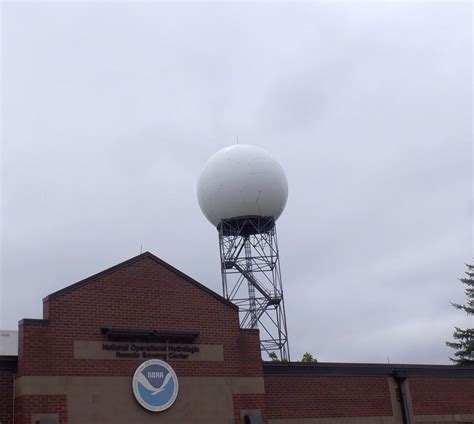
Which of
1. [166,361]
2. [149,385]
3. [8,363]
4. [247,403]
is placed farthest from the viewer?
[247,403]

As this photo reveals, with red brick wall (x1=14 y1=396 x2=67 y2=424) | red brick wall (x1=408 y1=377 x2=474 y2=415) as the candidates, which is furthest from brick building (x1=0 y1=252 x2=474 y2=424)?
red brick wall (x1=408 y1=377 x2=474 y2=415)

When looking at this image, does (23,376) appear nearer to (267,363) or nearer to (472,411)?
(267,363)

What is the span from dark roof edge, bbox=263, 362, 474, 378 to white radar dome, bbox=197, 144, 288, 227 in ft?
33.2

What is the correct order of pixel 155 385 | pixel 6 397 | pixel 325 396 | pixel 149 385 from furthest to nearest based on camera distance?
pixel 325 396, pixel 155 385, pixel 149 385, pixel 6 397

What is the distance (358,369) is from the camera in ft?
81.7

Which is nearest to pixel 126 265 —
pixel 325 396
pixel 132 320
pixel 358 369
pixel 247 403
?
pixel 132 320

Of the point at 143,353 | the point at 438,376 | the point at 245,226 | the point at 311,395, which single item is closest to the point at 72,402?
the point at 143,353

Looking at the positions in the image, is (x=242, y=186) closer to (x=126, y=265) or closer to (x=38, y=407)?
(x=126, y=265)

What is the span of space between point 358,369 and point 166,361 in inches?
296

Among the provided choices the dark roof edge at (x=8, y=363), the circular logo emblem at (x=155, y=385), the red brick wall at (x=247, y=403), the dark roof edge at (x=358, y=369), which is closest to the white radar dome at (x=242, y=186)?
the dark roof edge at (x=358, y=369)

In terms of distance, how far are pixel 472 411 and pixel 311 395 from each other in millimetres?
7307

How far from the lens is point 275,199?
33250 millimetres

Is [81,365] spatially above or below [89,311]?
below

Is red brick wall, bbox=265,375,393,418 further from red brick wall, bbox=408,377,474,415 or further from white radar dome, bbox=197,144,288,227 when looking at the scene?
white radar dome, bbox=197,144,288,227
